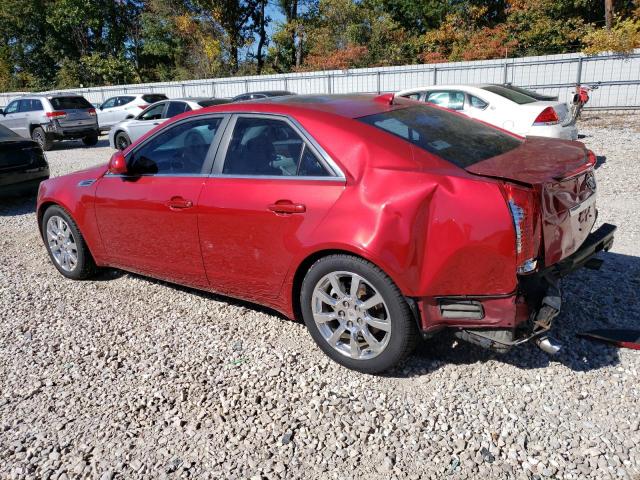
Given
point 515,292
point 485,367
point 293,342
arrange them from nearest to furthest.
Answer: point 515,292 → point 485,367 → point 293,342

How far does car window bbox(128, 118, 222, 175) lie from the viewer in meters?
3.93

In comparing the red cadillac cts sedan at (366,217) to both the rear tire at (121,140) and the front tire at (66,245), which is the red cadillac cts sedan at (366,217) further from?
the rear tire at (121,140)

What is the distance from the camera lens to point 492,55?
25406 mm

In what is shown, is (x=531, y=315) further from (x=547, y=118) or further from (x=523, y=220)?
(x=547, y=118)

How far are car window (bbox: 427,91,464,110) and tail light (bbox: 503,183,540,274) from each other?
26.6 feet

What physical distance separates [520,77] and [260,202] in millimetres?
19767

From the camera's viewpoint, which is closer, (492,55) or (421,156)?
(421,156)

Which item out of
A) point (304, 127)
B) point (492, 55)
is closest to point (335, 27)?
point (492, 55)

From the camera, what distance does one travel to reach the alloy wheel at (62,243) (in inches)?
199

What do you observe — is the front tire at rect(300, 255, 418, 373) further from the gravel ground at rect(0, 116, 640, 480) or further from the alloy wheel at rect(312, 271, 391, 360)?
the gravel ground at rect(0, 116, 640, 480)

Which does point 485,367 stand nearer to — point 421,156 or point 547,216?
point 547,216

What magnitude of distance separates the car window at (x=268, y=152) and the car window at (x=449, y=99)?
752cm

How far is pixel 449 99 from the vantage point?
10.6 meters

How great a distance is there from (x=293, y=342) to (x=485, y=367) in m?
1.29
